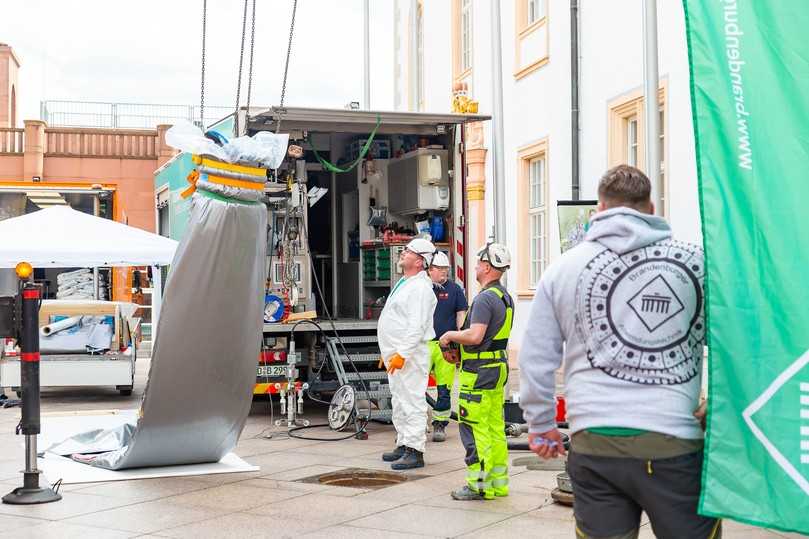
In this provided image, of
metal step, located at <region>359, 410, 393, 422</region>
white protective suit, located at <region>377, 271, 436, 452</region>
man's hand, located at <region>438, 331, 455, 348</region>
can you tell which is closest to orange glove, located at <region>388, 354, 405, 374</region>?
white protective suit, located at <region>377, 271, 436, 452</region>

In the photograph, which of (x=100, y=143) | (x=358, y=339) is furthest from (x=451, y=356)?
(x=100, y=143)

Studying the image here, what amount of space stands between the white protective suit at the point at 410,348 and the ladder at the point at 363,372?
8.02 feet

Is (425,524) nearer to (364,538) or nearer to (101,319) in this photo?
(364,538)

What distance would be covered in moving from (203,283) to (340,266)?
6439 millimetres

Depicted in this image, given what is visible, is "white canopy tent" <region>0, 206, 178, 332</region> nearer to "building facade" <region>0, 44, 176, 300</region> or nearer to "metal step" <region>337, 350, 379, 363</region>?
"metal step" <region>337, 350, 379, 363</region>

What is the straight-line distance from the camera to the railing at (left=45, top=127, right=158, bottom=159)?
126 ft

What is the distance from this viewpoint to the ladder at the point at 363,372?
12781 millimetres

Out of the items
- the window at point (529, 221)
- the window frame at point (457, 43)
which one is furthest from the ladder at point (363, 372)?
the window frame at point (457, 43)

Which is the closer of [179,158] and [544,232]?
[179,158]

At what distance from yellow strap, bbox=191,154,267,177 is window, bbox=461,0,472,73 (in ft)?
49.2

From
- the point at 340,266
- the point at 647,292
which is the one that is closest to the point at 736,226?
the point at 647,292

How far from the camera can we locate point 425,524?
7.49m

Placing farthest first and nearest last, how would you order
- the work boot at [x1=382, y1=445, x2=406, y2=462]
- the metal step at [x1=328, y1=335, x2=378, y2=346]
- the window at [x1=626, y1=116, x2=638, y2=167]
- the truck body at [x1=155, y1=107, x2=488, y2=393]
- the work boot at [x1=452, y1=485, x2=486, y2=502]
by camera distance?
the window at [x1=626, y1=116, x2=638, y2=167] → the metal step at [x1=328, y1=335, x2=378, y2=346] → the truck body at [x1=155, y1=107, x2=488, y2=393] → the work boot at [x1=382, y1=445, x2=406, y2=462] → the work boot at [x1=452, y1=485, x2=486, y2=502]

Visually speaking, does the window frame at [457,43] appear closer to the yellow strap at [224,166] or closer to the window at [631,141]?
the window at [631,141]
